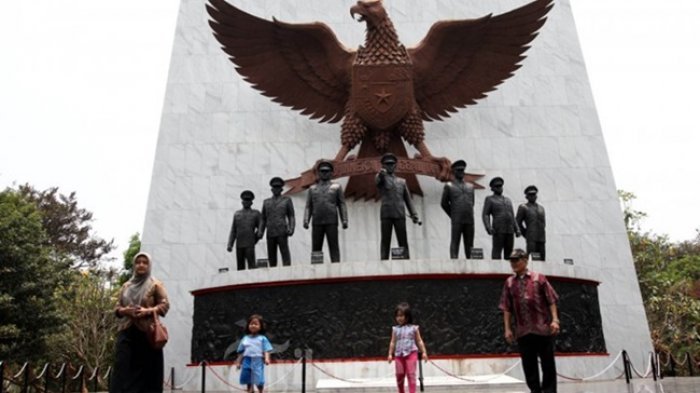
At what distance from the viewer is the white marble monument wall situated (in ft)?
40.3

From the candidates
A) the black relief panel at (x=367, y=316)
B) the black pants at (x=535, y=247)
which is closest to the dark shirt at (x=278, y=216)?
the black relief panel at (x=367, y=316)

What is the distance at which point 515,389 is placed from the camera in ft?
21.8

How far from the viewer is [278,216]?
9.67 meters

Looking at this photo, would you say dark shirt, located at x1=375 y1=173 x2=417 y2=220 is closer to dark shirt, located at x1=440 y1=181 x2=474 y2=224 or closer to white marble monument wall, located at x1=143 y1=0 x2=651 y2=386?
dark shirt, located at x1=440 y1=181 x2=474 y2=224

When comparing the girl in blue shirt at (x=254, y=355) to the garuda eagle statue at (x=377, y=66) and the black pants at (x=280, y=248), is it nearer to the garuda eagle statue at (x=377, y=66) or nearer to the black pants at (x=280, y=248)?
the black pants at (x=280, y=248)

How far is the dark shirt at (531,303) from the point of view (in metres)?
4.47

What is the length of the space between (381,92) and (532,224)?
139 inches

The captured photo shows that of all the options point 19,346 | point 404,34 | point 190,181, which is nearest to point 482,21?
point 404,34

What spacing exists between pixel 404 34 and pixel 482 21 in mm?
3170

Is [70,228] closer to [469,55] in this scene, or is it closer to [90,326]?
[90,326]

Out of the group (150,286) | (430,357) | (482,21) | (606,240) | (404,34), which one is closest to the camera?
(150,286)

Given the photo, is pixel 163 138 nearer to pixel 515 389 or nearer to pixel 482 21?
pixel 482 21

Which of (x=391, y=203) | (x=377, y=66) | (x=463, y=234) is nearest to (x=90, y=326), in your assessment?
(x=377, y=66)

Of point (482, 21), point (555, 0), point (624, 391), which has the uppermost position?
point (555, 0)
